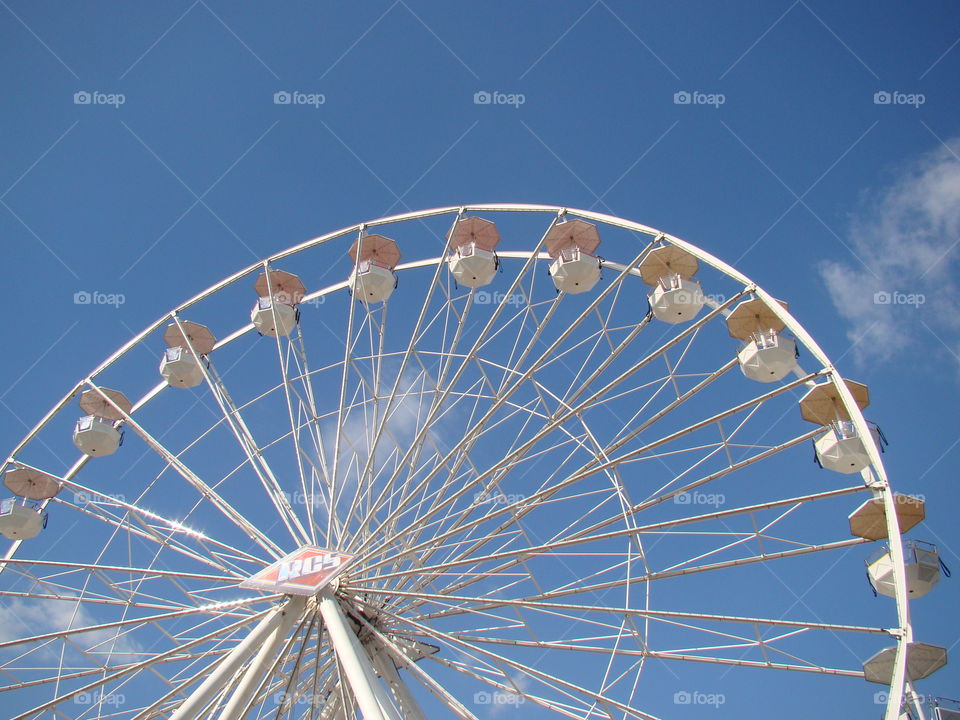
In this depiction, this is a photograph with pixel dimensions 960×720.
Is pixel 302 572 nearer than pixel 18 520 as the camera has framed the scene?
Yes

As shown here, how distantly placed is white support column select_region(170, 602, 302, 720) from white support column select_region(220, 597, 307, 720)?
6 centimetres

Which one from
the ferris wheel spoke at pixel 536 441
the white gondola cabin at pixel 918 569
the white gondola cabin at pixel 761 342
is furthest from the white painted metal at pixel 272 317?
the white gondola cabin at pixel 918 569

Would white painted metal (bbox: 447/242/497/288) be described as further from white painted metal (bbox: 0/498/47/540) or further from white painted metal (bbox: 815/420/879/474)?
white painted metal (bbox: 0/498/47/540)

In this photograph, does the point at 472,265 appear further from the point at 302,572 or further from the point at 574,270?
the point at 302,572

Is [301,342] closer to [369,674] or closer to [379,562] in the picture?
[379,562]

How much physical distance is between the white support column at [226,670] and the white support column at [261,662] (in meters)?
0.06

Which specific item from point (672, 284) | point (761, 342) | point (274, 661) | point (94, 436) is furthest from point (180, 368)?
point (761, 342)

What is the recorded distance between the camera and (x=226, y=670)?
10172 mm

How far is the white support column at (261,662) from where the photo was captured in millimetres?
9742

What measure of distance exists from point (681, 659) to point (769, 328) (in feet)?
17.6

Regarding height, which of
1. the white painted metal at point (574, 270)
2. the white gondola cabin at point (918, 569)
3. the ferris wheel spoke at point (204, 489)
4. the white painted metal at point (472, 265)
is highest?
the white painted metal at point (574, 270)

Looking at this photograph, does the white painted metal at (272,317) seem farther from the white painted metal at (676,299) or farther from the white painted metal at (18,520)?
the white painted metal at (676,299)

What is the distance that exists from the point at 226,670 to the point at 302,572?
5.84ft

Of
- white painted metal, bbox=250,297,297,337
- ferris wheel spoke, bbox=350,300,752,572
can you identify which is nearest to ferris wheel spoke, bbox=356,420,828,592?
ferris wheel spoke, bbox=350,300,752,572
